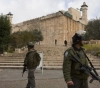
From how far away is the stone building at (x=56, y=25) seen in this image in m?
59.9

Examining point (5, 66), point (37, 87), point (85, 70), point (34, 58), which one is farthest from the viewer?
point (5, 66)

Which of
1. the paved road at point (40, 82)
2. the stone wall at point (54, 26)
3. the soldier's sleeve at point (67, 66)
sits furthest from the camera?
the stone wall at point (54, 26)

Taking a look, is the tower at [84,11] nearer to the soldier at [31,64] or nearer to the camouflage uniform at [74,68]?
the soldier at [31,64]

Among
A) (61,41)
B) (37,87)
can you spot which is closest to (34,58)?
(37,87)

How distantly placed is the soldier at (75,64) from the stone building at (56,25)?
176 ft

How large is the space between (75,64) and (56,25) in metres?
56.9

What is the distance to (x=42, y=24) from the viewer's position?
63.1 m

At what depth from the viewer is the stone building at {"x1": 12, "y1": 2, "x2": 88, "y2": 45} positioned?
59906 mm

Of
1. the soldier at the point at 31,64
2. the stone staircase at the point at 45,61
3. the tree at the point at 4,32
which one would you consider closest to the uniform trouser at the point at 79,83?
the soldier at the point at 31,64

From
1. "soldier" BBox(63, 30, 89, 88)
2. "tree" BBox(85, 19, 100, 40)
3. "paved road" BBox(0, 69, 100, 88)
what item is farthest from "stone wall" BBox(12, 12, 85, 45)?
"soldier" BBox(63, 30, 89, 88)

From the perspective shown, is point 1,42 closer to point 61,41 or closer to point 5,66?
point 5,66

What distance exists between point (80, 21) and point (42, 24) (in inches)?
460

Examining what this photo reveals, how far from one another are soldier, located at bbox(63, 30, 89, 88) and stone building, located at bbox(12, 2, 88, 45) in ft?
176

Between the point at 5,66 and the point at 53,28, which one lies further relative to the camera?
the point at 53,28
